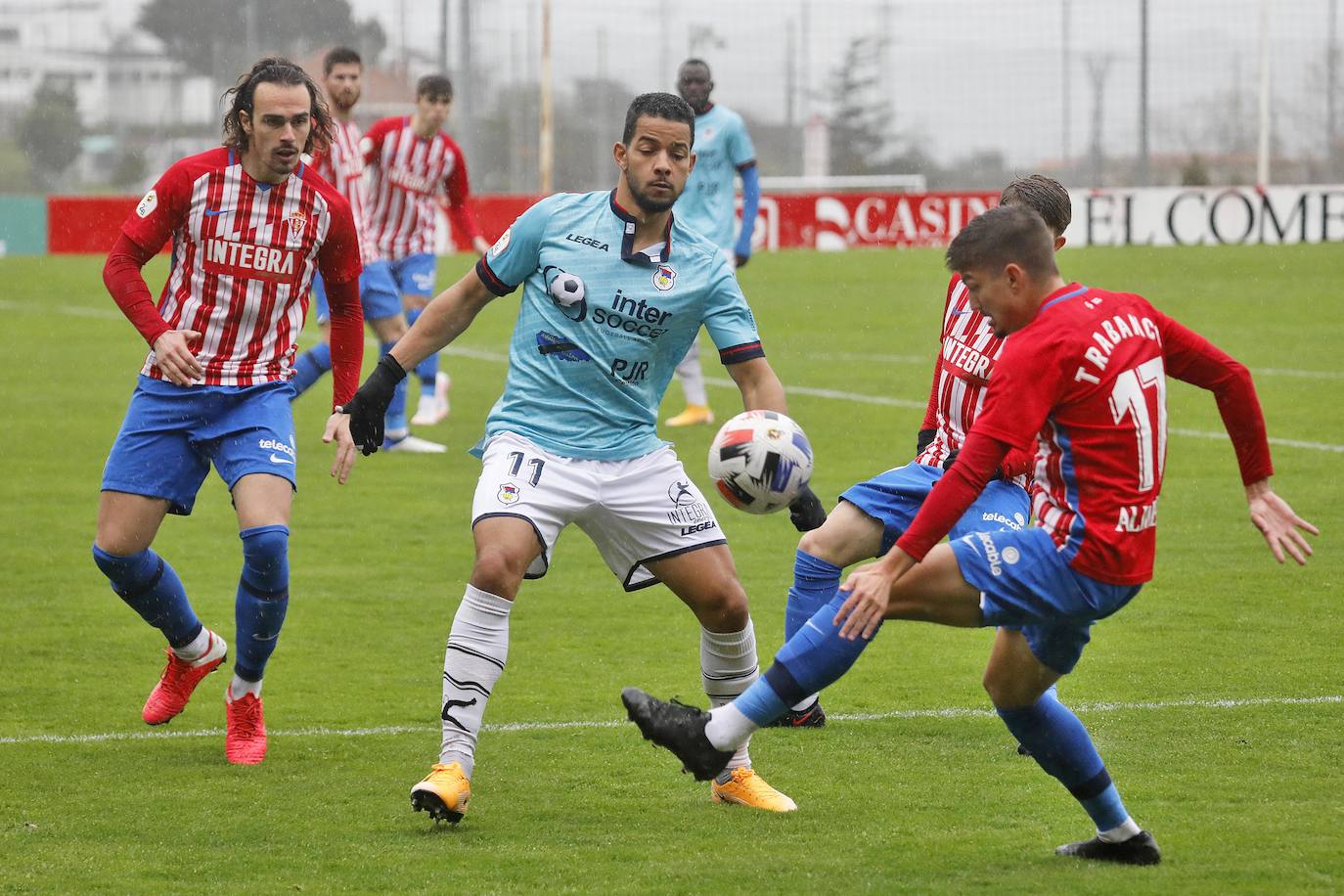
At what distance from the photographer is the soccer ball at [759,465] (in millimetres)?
5039

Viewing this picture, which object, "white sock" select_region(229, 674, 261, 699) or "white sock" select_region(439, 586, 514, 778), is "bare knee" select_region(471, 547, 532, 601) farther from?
"white sock" select_region(229, 674, 261, 699)

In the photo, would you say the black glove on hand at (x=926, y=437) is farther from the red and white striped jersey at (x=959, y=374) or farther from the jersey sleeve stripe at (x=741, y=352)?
the jersey sleeve stripe at (x=741, y=352)

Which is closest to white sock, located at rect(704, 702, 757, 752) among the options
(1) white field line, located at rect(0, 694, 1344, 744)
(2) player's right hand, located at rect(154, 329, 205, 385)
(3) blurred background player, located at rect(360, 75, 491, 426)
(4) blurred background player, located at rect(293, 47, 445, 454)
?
(1) white field line, located at rect(0, 694, 1344, 744)

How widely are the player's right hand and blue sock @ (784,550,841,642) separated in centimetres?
199

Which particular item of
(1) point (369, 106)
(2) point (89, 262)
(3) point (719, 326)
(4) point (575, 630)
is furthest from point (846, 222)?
(3) point (719, 326)

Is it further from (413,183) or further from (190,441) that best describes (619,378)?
(413,183)

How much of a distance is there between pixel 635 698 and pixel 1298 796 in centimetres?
190

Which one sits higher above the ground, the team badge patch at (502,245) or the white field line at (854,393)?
the team badge patch at (502,245)

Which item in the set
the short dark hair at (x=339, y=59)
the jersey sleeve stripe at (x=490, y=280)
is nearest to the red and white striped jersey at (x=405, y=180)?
the short dark hair at (x=339, y=59)

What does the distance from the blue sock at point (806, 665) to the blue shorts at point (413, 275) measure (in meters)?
8.83

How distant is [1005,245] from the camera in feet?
14.3

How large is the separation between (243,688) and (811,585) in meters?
1.84

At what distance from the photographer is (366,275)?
12305 mm

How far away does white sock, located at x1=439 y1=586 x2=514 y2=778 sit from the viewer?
502 cm
